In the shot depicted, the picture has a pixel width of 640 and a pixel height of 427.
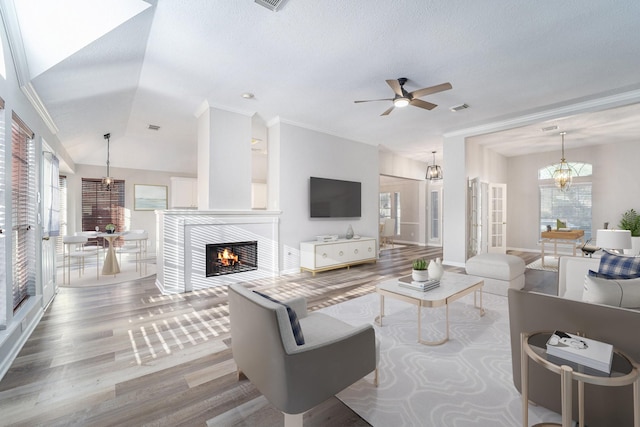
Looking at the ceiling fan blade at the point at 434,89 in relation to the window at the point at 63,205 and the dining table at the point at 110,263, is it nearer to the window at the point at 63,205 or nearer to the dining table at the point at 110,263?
the dining table at the point at 110,263

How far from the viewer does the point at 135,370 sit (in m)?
2.10

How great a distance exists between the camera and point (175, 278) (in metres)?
4.10

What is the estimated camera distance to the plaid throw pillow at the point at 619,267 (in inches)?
77.4

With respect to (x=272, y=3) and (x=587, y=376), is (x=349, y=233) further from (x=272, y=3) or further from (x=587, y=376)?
(x=587, y=376)

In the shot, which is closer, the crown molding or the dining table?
the crown molding

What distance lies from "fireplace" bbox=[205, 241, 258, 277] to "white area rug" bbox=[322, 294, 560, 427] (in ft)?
7.88

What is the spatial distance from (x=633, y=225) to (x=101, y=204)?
505 inches

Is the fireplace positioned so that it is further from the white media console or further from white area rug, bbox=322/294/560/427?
white area rug, bbox=322/294/560/427

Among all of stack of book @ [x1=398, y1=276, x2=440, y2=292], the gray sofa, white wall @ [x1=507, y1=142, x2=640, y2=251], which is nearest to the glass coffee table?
stack of book @ [x1=398, y1=276, x2=440, y2=292]

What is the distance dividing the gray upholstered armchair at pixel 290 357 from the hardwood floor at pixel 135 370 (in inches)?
11.7

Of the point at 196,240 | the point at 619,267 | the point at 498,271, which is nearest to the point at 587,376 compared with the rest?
the point at 619,267

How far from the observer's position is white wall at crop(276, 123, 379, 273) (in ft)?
17.3

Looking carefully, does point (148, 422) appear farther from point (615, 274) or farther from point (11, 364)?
point (615, 274)

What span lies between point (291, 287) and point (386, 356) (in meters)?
2.31
